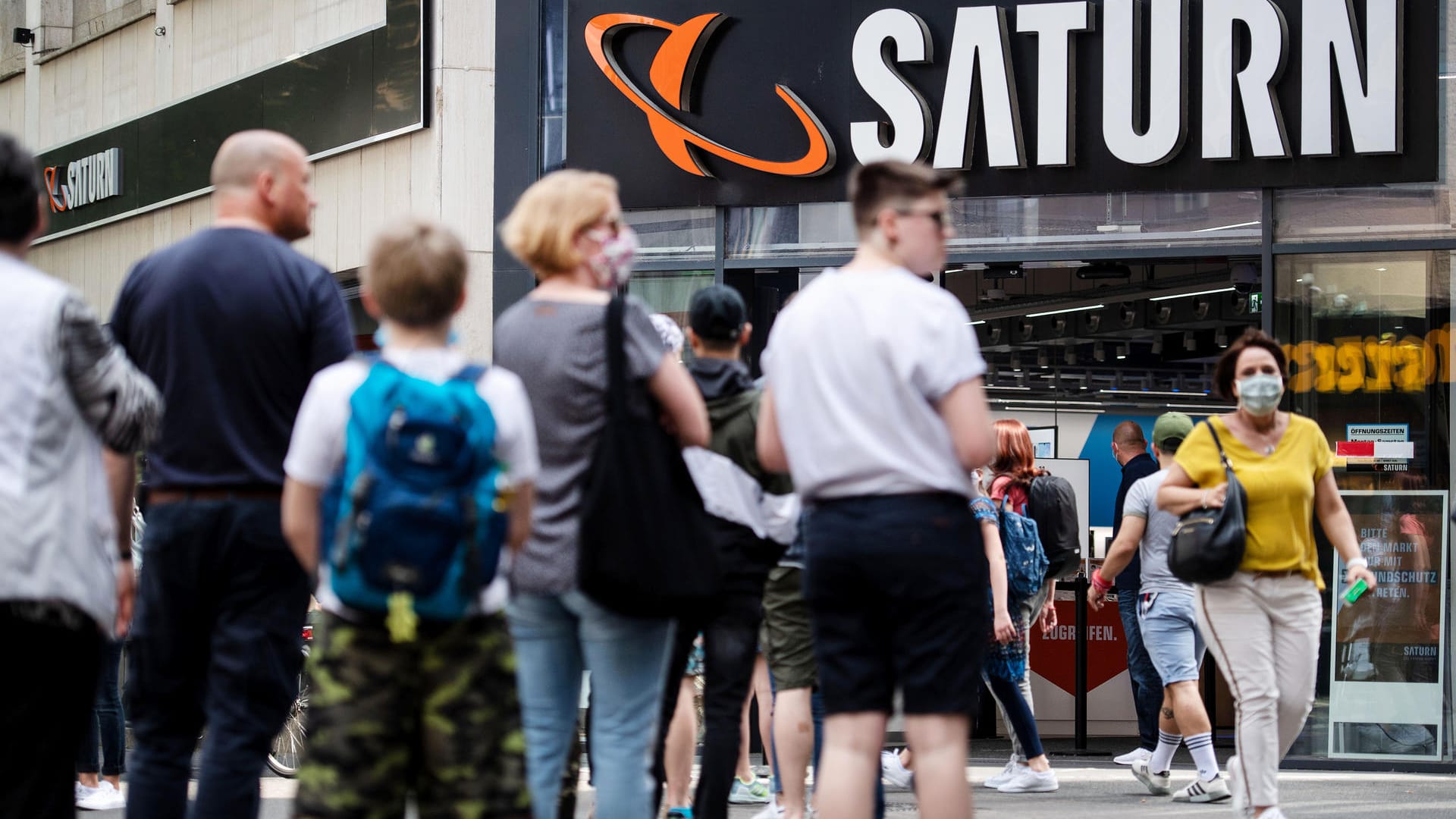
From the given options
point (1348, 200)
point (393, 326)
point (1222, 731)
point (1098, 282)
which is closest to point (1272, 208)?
point (1348, 200)

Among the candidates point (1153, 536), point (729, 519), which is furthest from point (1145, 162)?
point (729, 519)

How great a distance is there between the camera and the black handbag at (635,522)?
3.99m

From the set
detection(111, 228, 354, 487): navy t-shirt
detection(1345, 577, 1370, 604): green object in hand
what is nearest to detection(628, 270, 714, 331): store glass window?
detection(1345, 577, 1370, 604): green object in hand

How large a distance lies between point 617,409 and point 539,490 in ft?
0.93

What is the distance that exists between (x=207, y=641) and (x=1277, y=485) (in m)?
3.81

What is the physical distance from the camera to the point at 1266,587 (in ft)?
19.9

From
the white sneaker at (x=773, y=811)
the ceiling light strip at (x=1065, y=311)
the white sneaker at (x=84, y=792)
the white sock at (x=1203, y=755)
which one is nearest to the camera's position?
the white sneaker at (x=773, y=811)

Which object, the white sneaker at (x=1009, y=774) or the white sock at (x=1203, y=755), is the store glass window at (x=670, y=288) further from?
the white sock at (x=1203, y=755)

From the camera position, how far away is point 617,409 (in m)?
4.07

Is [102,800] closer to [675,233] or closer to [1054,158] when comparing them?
[675,233]

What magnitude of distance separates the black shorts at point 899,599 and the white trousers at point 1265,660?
2216 mm

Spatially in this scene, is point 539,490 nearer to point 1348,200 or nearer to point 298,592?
point 298,592

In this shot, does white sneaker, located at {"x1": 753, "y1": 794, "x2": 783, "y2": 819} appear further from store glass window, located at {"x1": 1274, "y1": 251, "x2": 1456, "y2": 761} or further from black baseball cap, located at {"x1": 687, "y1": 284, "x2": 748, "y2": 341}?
store glass window, located at {"x1": 1274, "y1": 251, "x2": 1456, "y2": 761}

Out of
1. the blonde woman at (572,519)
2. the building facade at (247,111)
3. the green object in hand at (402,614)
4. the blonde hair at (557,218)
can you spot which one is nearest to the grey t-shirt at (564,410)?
the blonde woman at (572,519)
